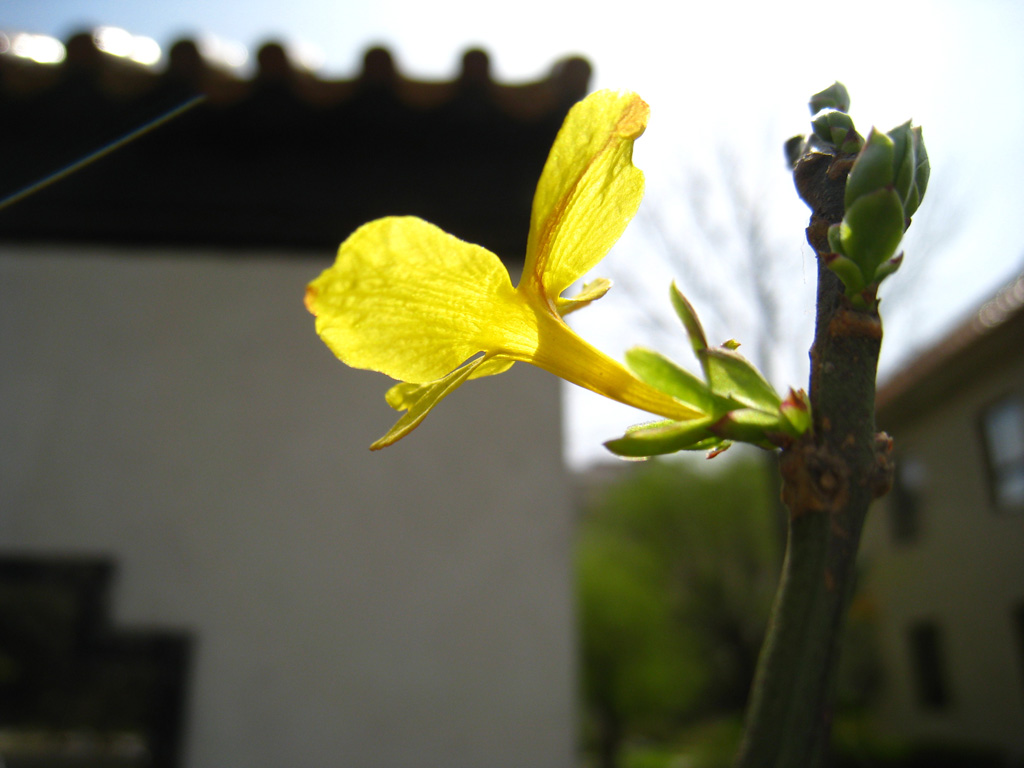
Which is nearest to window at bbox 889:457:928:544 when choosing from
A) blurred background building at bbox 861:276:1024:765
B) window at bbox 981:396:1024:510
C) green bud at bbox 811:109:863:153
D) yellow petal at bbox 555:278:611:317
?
blurred background building at bbox 861:276:1024:765

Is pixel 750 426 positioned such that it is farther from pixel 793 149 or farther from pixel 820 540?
pixel 793 149

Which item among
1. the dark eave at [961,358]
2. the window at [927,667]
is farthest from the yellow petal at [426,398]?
the window at [927,667]

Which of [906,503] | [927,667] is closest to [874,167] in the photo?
[906,503]

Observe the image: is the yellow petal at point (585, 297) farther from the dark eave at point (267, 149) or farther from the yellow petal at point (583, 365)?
the dark eave at point (267, 149)

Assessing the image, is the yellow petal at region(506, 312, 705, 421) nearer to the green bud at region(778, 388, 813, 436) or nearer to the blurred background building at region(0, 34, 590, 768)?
the green bud at region(778, 388, 813, 436)

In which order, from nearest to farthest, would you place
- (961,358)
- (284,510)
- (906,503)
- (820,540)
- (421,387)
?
(820,540)
(421,387)
(284,510)
(961,358)
(906,503)

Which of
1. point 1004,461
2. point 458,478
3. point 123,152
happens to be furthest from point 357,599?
point 1004,461
